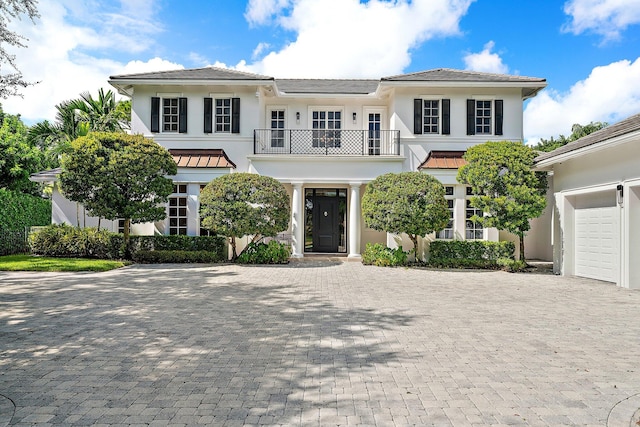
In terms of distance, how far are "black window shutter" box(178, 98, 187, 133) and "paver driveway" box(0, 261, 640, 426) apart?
9.16 meters

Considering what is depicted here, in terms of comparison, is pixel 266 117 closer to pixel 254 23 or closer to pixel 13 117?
pixel 254 23

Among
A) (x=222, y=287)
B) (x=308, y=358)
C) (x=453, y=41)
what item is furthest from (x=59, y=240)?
(x=453, y=41)

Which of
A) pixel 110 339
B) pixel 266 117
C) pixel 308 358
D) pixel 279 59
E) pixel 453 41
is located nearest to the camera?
pixel 308 358

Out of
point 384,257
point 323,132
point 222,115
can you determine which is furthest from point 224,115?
point 384,257

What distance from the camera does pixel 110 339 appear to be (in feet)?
18.6

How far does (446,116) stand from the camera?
16.8 metres

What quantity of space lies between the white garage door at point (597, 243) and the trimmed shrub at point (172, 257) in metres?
12.6

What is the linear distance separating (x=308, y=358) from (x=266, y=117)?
592 inches

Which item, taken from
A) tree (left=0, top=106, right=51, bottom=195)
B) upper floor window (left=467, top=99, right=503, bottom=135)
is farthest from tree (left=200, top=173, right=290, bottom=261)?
tree (left=0, top=106, right=51, bottom=195)

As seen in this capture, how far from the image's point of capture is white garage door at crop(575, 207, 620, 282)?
10.8m

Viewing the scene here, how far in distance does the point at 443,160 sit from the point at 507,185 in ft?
11.2

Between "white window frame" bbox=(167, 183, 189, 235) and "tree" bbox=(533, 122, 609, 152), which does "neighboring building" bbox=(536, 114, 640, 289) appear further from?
"tree" bbox=(533, 122, 609, 152)

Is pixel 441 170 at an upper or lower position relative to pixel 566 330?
upper

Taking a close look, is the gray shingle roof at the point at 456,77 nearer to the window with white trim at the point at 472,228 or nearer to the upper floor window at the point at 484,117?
the upper floor window at the point at 484,117
